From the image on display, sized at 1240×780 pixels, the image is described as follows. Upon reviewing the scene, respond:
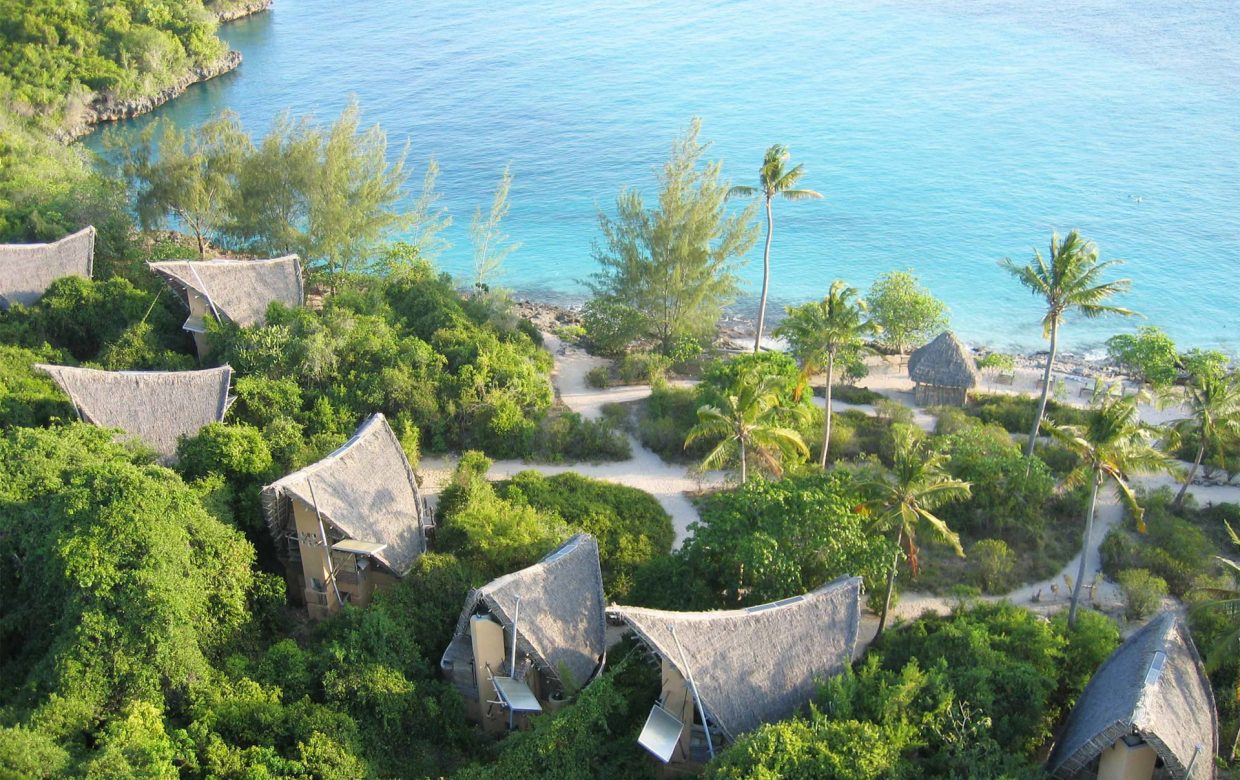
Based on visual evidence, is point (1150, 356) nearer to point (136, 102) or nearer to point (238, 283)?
point (238, 283)

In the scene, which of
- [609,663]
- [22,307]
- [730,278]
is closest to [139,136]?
[22,307]

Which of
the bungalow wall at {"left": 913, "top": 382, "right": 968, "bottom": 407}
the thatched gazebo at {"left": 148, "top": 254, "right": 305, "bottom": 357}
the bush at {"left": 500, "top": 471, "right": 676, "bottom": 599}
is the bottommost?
the bungalow wall at {"left": 913, "top": 382, "right": 968, "bottom": 407}

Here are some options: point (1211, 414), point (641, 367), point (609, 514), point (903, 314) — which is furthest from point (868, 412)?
point (609, 514)

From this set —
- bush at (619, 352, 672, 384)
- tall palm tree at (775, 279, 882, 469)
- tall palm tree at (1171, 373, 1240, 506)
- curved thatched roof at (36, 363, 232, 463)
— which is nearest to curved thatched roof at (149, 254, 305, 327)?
curved thatched roof at (36, 363, 232, 463)

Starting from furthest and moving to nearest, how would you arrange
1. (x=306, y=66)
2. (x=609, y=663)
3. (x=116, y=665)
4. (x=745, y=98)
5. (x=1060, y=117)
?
(x=306, y=66) → (x=745, y=98) → (x=1060, y=117) → (x=609, y=663) → (x=116, y=665)

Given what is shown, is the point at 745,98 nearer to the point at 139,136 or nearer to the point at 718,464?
the point at 139,136

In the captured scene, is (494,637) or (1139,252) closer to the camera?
(494,637)

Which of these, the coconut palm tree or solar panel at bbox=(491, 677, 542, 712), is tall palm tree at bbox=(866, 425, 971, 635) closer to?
the coconut palm tree
